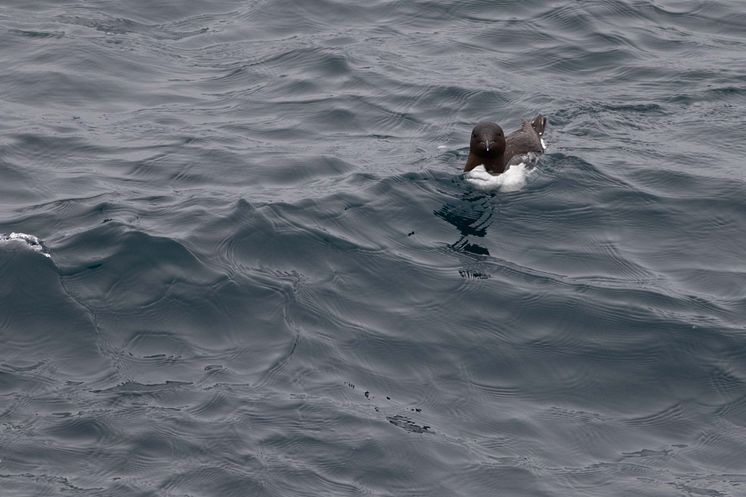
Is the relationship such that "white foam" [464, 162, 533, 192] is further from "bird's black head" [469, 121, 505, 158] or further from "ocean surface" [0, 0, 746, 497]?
"bird's black head" [469, 121, 505, 158]

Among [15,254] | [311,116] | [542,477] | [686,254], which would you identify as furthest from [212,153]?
[542,477]

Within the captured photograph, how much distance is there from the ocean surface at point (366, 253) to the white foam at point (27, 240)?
49 millimetres

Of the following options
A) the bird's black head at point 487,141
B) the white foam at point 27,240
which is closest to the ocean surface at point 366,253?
the white foam at point 27,240

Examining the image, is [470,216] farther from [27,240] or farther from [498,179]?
[27,240]

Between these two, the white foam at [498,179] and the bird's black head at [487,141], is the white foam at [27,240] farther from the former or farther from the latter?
the bird's black head at [487,141]

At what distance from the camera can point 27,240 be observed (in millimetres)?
14117

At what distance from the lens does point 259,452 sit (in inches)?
427

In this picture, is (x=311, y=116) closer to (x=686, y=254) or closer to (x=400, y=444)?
(x=686, y=254)

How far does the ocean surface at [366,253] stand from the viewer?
11.1 m

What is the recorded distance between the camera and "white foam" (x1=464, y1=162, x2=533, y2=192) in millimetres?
16141

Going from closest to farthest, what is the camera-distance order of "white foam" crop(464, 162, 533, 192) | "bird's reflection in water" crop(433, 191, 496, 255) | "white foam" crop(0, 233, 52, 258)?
1. "white foam" crop(0, 233, 52, 258)
2. "bird's reflection in water" crop(433, 191, 496, 255)
3. "white foam" crop(464, 162, 533, 192)

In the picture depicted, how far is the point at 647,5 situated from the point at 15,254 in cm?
1304

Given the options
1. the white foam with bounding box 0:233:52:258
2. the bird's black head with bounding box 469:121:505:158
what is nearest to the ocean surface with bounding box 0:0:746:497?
the white foam with bounding box 0:233:52:258

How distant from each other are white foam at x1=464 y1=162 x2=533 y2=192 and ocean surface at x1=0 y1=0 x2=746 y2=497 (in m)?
0.11
